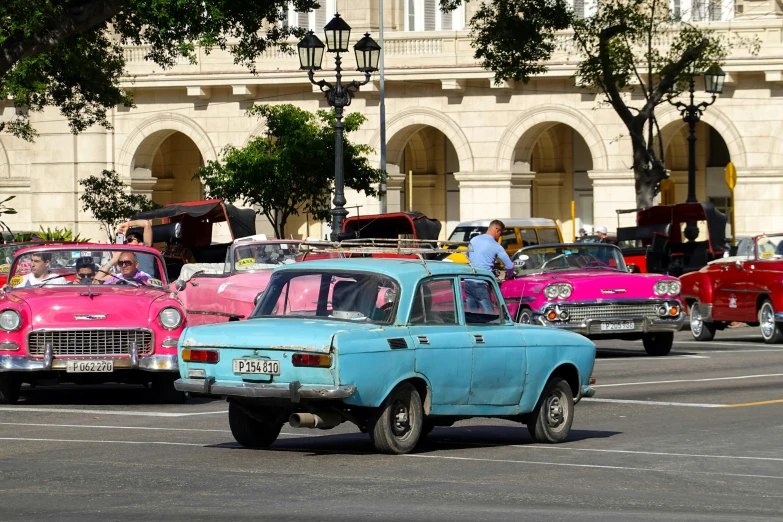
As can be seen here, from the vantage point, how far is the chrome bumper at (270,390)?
1066 centimetres

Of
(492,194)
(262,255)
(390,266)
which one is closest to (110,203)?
(492,194)

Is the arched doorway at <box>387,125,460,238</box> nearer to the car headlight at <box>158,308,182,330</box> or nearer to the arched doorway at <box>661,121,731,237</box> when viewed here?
the arched doorway at <box>661,121,731,237</box>

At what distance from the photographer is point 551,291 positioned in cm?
2178

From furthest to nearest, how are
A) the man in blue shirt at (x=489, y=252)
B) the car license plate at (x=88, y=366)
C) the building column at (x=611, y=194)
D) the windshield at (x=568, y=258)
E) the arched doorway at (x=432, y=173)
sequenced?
the arched doorway at (x=432, y=173) < the building column at (x=611, y=194) < the windshield at (x=568, y=258) < the man in blue shirt at (x=489, y=252) < the car license plate at (x=88, y=366)

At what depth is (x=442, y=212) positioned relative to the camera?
188ft

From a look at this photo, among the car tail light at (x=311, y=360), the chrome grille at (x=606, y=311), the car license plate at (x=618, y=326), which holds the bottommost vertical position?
the car license plate at (x=618, y=326)

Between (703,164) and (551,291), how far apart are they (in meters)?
34.2

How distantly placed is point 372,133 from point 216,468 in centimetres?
4168

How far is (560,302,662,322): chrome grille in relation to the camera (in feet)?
71.1

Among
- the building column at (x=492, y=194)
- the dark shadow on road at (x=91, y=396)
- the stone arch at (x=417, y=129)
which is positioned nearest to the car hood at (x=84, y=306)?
the dark shadow on road at (x=91, y=396)

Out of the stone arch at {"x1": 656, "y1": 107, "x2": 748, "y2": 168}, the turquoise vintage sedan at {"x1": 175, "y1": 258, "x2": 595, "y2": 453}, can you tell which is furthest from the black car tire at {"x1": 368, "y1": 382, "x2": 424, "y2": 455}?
the stone arch at {"x1": 656, "y1": 107, "x2": 748, "y2": 168}

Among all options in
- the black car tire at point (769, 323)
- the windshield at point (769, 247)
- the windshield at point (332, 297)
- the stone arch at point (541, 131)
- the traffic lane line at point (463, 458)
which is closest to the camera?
the traffic lane line at point (463, 458)

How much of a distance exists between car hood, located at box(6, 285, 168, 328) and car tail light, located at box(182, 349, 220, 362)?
395 centimetres

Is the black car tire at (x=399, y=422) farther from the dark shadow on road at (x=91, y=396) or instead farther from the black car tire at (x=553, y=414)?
the dark shadow on road at (x=91, y=396)
